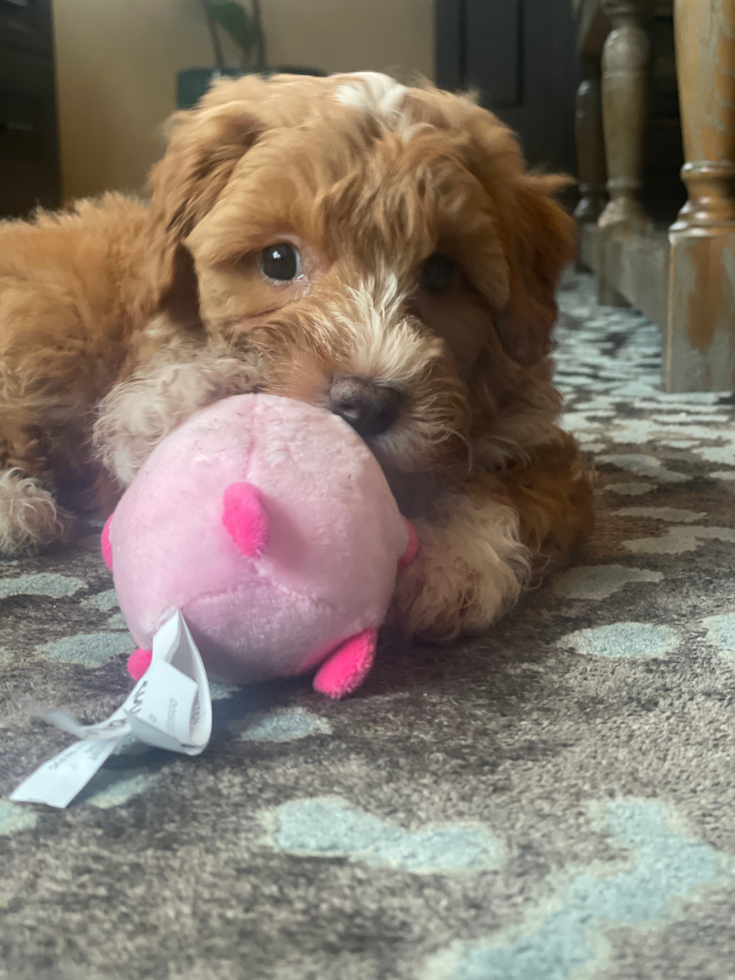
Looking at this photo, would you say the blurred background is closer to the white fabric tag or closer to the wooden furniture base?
the wooden furniture base

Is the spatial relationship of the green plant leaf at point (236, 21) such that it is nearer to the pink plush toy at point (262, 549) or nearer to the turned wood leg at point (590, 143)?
the turned wood leg at point (590, 143)

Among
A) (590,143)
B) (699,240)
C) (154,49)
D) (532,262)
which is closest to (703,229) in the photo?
(699,240)

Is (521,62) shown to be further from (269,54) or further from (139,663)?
(139,663)

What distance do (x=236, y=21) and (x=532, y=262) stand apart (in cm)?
492

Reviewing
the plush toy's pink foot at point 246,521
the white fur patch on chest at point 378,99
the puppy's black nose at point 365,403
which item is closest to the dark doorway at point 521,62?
the white fur patch on chest at point 378,99

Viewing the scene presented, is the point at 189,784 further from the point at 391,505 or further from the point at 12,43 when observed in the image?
Result: the point at 12,43

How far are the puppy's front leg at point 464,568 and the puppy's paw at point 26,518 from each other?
58 cm

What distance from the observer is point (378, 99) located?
1.22m

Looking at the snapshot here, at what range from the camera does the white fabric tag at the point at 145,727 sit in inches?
28.3

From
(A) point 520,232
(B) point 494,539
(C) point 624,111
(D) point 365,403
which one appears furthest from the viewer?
(C) point 624,111

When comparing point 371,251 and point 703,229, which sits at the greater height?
point 371,251

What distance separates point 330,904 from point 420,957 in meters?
0.07

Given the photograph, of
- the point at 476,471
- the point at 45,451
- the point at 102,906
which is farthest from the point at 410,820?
the point at 45,451

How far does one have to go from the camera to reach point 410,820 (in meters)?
0.70
